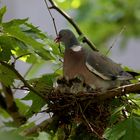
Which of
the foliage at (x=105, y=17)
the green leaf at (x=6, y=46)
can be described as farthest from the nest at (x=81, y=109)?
the foliage at (x=105, y=17)

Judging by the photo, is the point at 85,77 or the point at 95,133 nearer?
the point at 95,133

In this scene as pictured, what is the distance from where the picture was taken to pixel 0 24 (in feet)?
4.48

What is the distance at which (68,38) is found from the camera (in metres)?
1.93

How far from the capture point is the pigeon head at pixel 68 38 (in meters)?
1.91

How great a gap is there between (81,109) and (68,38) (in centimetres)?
41

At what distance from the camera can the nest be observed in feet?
5.09

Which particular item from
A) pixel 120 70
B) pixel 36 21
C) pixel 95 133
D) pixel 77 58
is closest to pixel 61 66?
pixel 77 58

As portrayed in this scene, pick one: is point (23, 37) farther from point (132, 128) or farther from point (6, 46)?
point (132, 128)

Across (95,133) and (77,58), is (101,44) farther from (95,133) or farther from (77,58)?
(95,133)

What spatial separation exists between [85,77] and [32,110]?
0.29 meters

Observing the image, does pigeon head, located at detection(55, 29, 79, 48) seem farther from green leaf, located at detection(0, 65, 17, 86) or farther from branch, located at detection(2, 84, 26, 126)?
green leaf, located at detection(0, 65, 17, 86)

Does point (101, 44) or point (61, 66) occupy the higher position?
point (61, 66)

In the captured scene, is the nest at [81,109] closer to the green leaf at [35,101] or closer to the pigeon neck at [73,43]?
the green leaf at [35,101]

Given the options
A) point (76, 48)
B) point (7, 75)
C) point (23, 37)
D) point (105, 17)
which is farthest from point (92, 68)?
point (105, 17)
